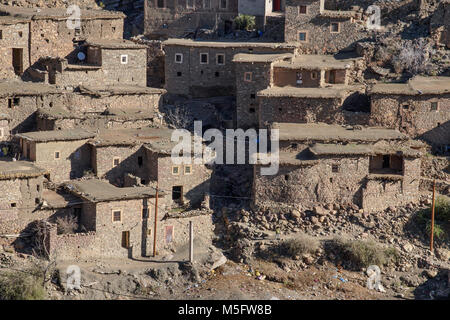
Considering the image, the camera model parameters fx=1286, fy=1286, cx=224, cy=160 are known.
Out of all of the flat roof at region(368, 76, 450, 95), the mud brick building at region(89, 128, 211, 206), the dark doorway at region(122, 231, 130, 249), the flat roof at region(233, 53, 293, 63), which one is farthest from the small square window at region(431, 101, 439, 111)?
the dark doorway at region(122, 231, 130, 249)

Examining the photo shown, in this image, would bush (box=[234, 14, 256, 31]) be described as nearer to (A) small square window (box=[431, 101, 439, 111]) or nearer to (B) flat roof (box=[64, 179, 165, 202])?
(A) small square window (box=[431, 101, 439, 111])

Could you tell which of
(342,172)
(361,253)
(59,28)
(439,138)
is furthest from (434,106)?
(59,28)

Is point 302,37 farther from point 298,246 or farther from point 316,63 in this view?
point 298,246

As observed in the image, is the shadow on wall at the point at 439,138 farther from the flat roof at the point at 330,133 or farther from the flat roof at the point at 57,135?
the flat roof at the point at 57,135

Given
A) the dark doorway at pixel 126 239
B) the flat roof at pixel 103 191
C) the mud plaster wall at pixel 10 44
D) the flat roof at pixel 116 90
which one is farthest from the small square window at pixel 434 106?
the mud plaster wall at pixel 10 44
